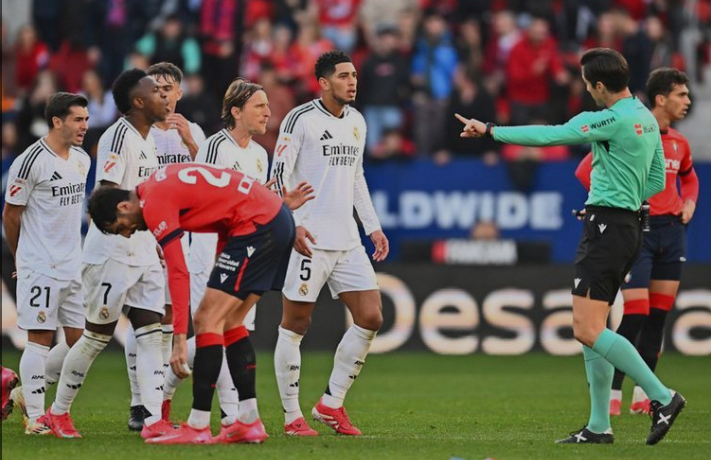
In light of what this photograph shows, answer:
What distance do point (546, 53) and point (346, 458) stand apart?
14.6 metres

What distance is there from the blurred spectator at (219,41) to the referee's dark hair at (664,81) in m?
11.2

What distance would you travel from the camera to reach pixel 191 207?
9273 mm

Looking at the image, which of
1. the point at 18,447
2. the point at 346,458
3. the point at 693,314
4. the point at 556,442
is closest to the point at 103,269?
the point at 18,447

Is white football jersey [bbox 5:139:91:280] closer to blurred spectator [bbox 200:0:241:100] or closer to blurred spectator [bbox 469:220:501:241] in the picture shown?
blurred spectator [bbox 469:220:501:241]

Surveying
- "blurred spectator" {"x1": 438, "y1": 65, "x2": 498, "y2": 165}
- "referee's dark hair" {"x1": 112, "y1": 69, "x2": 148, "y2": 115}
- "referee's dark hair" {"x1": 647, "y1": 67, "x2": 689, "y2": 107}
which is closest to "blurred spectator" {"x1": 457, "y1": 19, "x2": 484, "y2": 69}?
"blurred spectator" {"x1": 438, "y1": 65, "x2": 498, "y2": 165}

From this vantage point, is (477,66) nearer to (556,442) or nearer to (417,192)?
(417,192)

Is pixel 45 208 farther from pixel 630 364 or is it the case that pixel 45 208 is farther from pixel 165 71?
pixel 630 364

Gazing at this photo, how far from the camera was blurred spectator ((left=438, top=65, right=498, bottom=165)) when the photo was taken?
21453 millimetres

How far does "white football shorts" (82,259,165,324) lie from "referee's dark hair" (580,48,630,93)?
3636 mm

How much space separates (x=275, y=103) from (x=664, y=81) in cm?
1018

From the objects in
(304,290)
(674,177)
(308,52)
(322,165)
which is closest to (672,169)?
(674,177)

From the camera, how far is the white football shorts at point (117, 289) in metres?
10.4

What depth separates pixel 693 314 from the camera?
→ 18.1m

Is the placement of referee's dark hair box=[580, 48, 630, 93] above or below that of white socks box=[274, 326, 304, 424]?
above
